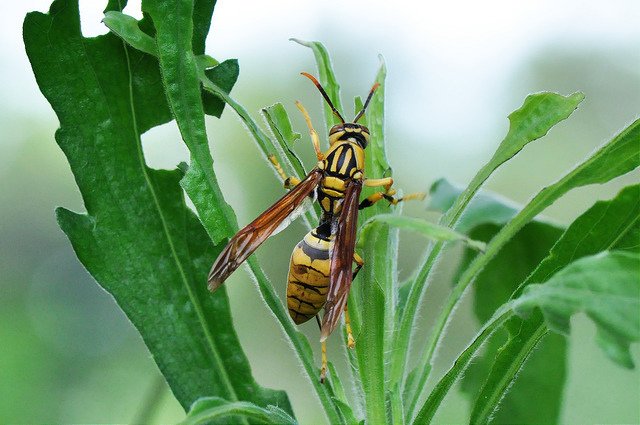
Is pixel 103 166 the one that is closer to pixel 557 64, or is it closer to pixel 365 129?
pixel 365 129

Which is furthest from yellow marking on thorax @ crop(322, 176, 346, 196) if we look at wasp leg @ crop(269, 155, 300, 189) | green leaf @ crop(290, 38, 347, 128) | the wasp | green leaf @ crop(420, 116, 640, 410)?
green leaf @ crop(420, 116, 640, 410)

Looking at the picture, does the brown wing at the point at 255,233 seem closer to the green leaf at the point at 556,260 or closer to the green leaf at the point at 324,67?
the green leaf at the point at 324,67

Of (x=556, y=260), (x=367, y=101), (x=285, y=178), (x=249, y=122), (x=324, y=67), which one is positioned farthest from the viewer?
(x=285, y=178)

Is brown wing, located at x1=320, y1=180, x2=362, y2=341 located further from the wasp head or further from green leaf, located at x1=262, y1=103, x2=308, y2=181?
green leaf, located at x1=262, y1=103, x2=308, y2=181

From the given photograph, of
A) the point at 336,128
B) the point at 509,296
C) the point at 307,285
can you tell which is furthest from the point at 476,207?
the point at 307,285

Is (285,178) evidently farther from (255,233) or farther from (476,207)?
(476,207)

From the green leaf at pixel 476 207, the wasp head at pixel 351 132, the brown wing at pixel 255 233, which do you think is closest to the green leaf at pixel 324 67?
the wasp head at pixel 351 132

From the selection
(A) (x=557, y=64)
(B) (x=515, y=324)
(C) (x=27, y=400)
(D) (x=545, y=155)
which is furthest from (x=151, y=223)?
(A) (x=557, y=64)
